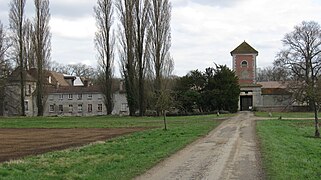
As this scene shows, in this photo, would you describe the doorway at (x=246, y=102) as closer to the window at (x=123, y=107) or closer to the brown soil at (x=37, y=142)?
the window at (x=123, y=107)

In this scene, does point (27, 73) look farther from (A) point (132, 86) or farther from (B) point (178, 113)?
(B) point (178, 113)

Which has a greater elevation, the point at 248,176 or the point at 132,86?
the point at 132,86

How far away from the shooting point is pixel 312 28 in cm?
6525

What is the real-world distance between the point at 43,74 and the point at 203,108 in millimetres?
23117

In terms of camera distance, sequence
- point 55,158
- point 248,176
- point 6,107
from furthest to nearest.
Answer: point 6,107 < point 55,158 < point 248,176

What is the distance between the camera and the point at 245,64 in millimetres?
70250

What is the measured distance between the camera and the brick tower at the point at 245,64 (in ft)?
229

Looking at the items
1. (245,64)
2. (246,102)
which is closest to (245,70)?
(245,64)

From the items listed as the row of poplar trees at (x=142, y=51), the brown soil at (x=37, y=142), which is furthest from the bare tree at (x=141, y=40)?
the brown soil at (x=37, y=142)

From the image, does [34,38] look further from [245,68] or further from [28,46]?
[245,68]

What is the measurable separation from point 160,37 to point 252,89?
71.3ft

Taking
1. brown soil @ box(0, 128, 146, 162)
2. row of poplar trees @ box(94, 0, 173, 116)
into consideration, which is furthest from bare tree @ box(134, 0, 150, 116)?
brown soil @ box(0, 128, 146, 162)

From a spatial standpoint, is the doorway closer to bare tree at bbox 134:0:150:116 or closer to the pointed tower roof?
the pointed tower roof

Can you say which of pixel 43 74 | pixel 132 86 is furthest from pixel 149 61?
pixel 43 74
